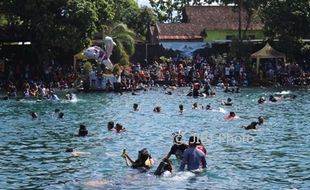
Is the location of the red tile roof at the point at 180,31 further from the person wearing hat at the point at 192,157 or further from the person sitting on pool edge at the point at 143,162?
the person wearing hat at the point at 192,157

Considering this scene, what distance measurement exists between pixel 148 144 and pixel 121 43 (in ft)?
139

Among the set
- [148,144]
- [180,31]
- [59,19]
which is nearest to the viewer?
[148,144]

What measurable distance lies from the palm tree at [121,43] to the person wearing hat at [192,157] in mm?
48329

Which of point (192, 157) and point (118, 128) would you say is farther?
point (118, 128)

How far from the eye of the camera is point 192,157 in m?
23.2

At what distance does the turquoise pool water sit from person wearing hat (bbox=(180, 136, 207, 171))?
0.93ft

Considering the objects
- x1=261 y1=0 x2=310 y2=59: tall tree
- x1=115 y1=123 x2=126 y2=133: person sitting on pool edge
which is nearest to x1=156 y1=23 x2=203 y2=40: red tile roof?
x1=261 y1=0 x2=310 y2=59: tall tree

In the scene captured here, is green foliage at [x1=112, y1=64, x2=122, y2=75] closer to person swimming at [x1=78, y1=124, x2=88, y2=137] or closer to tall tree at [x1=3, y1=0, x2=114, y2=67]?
tall tree at [x1=3, y1=0, x2=114, y2=67]

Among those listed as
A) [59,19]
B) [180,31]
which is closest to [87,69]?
[59,19]

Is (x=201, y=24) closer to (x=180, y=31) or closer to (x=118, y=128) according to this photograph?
(x=180, y=31)

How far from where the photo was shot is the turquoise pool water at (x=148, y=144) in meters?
23.1

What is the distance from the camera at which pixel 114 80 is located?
62.8m

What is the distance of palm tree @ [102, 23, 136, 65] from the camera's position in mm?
72062

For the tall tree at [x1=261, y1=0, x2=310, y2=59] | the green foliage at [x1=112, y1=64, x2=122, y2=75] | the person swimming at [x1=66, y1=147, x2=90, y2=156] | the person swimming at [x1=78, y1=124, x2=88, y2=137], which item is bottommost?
the person swimming at [x1=66, y1=147, x2=90, y2=156]
